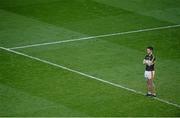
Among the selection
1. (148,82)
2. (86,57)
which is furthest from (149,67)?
(86,57)

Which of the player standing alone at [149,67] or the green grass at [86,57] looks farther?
the player standing alone at [149,67]

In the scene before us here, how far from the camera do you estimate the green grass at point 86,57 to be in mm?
23859

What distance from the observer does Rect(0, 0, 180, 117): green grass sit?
2386 centimetres

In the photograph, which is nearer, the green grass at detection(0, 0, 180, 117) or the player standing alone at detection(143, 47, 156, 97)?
the green grass at detection(0, 0, 180, 117)

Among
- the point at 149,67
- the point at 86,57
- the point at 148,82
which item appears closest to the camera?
the point at 149,67

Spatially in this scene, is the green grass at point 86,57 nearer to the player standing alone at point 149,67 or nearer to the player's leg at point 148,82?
the player's leg at point 148,82

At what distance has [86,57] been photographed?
94.8 feet

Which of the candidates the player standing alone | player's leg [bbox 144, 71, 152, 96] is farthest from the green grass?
the player standing alone

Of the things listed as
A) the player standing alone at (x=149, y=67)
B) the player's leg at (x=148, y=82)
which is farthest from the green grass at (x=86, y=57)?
the player standing alone at (x=149, y=67)

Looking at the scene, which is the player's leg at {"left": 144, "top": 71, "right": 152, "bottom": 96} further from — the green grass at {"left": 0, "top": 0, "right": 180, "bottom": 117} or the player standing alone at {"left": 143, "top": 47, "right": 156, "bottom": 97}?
the green grass at {"left": 0, "top": 0, "right": 180, "bottom": 117}

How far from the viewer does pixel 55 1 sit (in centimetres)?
3688

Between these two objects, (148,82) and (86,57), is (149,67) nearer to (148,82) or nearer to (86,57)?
(148,82)

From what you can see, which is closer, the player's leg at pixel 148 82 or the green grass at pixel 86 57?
the green grass at pixel 86 57

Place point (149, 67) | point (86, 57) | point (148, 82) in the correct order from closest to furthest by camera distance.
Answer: point (149, 67) → point (148, 82) → point (86, 57)
